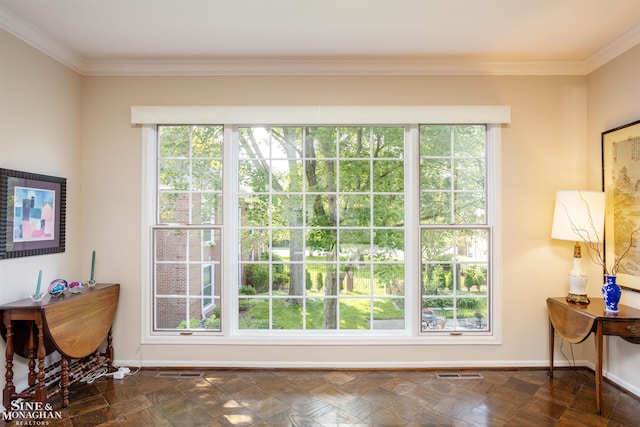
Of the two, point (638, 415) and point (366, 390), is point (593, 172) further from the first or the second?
point (366, 390)

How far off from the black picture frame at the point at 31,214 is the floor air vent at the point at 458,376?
3.48 meters

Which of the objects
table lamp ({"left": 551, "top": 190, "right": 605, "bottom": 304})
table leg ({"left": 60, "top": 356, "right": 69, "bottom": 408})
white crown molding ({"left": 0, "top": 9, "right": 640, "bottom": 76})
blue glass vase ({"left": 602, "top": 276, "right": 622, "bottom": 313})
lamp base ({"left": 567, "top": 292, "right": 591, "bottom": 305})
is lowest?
table leg ({"left": 60, "top": 356, "right": 69, "bottom": 408})

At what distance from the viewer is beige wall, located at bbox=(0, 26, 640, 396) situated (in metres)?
3.19

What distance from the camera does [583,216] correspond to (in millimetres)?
2818

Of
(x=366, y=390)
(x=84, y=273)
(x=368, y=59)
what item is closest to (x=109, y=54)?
(x=84, y=273)

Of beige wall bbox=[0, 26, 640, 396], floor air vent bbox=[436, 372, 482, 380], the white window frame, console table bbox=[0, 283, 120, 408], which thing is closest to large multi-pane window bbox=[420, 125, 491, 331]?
the white window frame

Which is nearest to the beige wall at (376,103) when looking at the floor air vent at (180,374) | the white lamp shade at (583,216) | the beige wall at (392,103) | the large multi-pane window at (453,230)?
the beige wall at (392,103)

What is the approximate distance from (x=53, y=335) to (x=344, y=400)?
2.13m

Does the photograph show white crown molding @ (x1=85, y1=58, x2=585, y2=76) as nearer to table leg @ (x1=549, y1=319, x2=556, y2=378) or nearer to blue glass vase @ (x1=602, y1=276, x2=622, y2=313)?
blue glass vase @ (x1=602, y1=276, x2=622, y2=313)

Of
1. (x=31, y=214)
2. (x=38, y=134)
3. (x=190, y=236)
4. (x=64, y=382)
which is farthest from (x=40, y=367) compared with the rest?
(x=38, y=134)

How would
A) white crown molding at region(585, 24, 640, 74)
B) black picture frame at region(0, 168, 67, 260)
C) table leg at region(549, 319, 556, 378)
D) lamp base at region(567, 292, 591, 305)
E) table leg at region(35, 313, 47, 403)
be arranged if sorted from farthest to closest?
table leg at region(549, 319, 556, 378) → lamp base at region(567, 292, 591, 305) → white crown molding at region(585, 24, 640, 74) → black picture frame at region(0, 168, 67, 260) → table leg at region(35, 313, 47, 403)

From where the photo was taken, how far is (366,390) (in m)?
2.77

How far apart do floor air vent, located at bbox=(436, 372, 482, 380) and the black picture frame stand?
348 cm

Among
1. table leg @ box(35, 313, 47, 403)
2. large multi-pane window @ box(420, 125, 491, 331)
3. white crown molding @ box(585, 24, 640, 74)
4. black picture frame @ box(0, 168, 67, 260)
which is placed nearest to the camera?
table leg @ box(35, 313, 47, 403)
